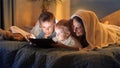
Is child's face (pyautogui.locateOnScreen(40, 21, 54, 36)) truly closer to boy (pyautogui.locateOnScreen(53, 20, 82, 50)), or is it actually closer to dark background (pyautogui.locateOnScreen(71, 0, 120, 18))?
boy (pyautogui.locateOnScreen(53, 20, 82, 50))

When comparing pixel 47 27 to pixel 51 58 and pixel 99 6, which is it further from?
pixel 99 6

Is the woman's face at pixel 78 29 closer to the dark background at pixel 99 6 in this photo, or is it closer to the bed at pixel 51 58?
the bed at pixel 51 58

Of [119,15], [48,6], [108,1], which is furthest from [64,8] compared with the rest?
[119,15]

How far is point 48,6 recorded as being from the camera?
4152mm

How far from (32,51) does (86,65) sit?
443mm

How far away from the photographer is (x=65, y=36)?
2.23 meters

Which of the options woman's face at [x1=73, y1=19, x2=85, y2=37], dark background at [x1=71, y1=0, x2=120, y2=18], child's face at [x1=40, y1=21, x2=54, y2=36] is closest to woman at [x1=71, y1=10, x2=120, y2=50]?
woman's face at [x1=73, y1=19, x2=85, y2=37]

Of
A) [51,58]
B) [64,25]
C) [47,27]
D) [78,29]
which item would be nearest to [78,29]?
[78,29]

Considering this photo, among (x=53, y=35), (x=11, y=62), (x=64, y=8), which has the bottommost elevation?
(x=11, y=62)

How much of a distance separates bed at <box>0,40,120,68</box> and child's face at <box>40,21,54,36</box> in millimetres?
334

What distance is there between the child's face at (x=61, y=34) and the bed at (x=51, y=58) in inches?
8.7

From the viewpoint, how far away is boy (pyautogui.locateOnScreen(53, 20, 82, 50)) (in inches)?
85.8

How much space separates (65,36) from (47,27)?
0.88ft

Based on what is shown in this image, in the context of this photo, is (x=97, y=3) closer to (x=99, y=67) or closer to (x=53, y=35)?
(x=53, y=35)
